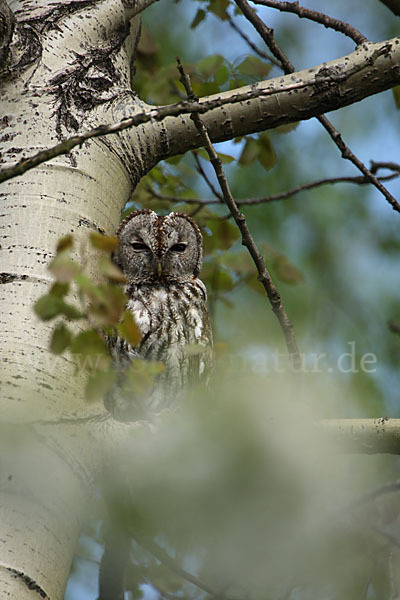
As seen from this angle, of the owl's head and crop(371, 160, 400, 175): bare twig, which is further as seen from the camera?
the owl's head

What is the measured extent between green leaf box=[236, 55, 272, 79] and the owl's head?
76cm

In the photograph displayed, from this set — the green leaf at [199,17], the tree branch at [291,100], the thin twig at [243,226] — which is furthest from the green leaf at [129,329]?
the green leaf at [199,17]

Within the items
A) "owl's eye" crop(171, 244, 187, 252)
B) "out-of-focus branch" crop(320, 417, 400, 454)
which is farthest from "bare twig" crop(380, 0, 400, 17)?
"out-of-focus branch" crop(320, 417, 400, 454)

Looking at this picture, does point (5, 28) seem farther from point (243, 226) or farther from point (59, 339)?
point (59, 339)

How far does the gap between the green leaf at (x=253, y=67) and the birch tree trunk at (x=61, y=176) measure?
0.50 meters

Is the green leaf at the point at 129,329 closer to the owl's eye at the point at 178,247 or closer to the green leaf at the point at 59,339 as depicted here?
the green leaf at the point at 59,339

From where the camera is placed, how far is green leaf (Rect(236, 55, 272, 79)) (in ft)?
10.0

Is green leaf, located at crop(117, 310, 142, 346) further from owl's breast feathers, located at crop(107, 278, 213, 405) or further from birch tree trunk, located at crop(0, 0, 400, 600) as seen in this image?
owl's breast feathers, located at crop(107, 278, 213, 405)

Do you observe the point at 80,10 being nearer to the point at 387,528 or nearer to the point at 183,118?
the point at 183,118

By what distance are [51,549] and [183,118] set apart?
1.57 m

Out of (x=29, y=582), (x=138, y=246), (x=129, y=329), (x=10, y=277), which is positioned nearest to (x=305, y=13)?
(x=138, y=246)

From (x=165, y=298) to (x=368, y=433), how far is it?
1457 mm

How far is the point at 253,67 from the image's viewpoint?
3.07 meters

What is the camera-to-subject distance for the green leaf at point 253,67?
3.05 metres
